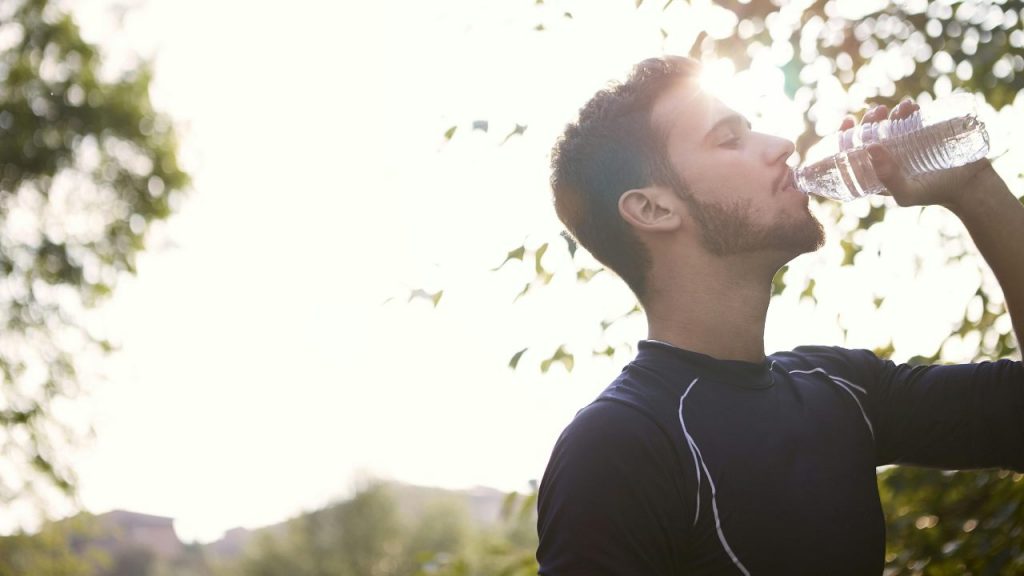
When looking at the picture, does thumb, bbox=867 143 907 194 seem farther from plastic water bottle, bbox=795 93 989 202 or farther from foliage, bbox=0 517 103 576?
foliage, bbox=0 517 103 576

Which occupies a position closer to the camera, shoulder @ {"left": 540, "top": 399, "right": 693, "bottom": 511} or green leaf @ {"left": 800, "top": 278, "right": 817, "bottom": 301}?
shoulder @ {"left": 540, "top": 399, "right": 693, "bottom": 511}

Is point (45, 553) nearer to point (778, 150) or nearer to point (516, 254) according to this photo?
point (516, 254)

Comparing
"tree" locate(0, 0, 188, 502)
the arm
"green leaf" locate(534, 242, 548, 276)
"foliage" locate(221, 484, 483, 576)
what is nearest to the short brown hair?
the arm

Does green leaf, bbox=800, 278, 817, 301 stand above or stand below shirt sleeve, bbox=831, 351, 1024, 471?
above

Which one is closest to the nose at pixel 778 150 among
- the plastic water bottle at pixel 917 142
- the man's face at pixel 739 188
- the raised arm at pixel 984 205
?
the man's face at pixel 739 188

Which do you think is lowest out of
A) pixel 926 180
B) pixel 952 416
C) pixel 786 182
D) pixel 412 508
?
pixel 412 508

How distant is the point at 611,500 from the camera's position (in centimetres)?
175

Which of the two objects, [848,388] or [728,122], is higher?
[728,122]

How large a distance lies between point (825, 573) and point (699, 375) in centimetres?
46

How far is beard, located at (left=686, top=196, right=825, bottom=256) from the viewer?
2.31 metres

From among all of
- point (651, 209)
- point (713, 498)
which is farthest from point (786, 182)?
point (713, 498)

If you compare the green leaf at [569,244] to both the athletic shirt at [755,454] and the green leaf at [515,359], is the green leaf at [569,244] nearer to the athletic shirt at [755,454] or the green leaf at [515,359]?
the green leaf at [515,359]

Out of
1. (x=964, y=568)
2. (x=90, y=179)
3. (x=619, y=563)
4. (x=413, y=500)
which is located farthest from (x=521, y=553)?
(x=413, y=500)

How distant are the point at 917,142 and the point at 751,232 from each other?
539mm
